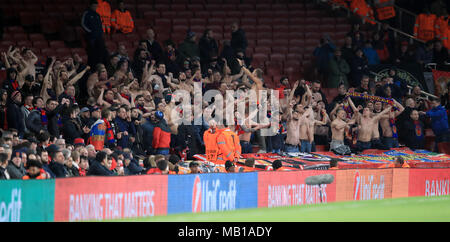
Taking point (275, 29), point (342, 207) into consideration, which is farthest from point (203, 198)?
point (275, 29)

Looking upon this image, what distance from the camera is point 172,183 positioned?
1227cm

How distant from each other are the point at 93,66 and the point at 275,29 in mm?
8581

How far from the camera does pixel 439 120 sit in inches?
856

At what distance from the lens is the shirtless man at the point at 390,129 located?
21.4 m

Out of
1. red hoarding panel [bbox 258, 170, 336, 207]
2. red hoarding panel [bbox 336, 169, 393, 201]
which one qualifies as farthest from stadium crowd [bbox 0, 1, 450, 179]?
red hoarding panel [bbox 336, 169, 393, 201]

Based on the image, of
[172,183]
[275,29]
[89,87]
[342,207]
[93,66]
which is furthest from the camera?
[275,29]

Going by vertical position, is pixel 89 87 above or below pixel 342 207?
above

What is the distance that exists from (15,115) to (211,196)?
477 centimetres

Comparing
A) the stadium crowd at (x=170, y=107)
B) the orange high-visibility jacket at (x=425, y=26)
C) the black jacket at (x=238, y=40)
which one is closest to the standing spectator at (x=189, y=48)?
the stadium crowd at (x=170, y=107)

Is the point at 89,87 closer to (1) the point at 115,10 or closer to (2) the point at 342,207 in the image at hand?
(1) the point at 115,10

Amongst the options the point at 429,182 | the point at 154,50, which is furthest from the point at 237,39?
the point at 429,182

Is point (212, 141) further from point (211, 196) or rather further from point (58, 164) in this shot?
point (58, 164)

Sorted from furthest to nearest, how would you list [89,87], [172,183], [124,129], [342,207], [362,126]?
1. [362,126]
2. [89,87]
3. [124,129]
4. [342,207]
5. [172,183]

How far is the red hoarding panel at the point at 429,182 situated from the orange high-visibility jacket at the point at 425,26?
1005 centimetres
